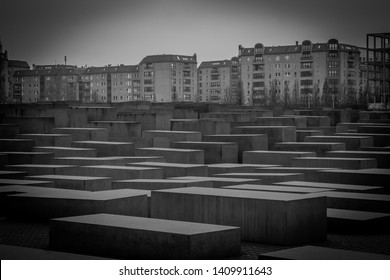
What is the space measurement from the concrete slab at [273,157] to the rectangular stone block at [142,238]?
11.1m

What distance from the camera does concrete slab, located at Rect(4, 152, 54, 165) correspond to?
21.3m

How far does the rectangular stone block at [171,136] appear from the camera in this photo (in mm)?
25969

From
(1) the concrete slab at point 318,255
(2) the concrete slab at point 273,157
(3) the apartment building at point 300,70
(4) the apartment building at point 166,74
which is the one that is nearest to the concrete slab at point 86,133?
(2) the concrete slab at point 273,157

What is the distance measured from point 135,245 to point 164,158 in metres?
11.5

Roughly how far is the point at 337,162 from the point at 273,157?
8.04 ft

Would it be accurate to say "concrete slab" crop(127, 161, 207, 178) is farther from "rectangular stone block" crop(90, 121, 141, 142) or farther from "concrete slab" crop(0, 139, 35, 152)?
Result: "rectangular stone block" crop(90, 121, 141, 142)

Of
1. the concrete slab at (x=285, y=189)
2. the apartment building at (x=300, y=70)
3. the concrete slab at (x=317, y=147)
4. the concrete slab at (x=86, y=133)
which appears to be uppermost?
the apartment building at (x=300, y=70)

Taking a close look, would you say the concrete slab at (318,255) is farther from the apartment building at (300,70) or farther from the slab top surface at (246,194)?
the apartment building at (300,70)

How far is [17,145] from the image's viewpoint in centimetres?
2312

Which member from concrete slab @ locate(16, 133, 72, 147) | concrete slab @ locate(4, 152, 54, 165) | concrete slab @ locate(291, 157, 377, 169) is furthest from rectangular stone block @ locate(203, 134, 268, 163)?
concrete slab @ locate(4, 152, 54, 165)

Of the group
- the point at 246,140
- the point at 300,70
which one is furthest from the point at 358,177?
the point at 300,70
